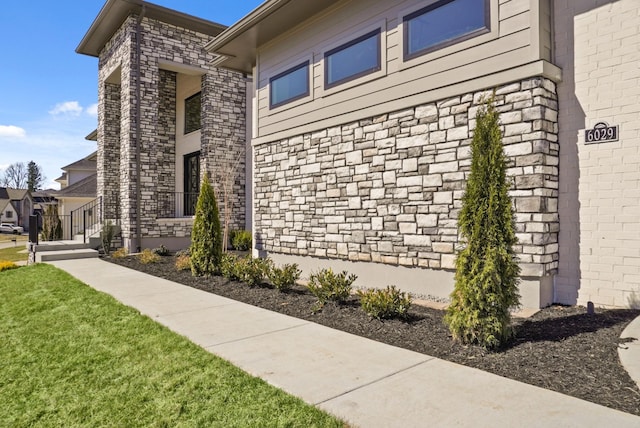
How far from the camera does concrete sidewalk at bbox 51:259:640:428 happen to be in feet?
8.71

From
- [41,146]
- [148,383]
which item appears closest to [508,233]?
[148,383]

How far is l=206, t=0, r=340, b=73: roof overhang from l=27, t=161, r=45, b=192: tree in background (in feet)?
278

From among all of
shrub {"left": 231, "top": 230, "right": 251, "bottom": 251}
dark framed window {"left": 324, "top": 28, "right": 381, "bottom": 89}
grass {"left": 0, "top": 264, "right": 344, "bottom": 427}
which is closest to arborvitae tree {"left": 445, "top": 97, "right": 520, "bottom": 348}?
grass {"left": 0, "top": 264, "right": 344, "bottom": 427}

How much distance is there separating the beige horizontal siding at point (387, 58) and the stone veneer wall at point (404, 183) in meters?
0.33

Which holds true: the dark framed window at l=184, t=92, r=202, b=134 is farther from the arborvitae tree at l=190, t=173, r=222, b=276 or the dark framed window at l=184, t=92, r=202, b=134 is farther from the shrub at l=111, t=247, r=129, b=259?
the arborvitae tree at l=190, t=173, r=222, b=276

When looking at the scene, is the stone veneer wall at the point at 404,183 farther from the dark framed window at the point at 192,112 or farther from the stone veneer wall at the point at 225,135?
the dark framed window at the point at 192,112

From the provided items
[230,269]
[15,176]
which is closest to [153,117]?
[230,269]

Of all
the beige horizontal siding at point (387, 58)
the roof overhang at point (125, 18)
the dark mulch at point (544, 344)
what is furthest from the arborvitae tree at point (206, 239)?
the roof overhang at point (125, 18)

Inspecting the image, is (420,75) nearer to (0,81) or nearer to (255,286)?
(255,286)

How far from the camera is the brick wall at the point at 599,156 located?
4664 millimetres

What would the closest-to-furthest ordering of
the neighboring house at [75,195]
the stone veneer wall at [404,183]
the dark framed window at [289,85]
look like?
the stone veneer wall at [404,183], the dark framed window at [289,85], the neighboring house at [75,195]

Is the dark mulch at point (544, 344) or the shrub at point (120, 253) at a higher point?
the shrub at point (120, 253)

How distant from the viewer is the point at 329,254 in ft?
25.6

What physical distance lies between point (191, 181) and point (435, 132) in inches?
439
